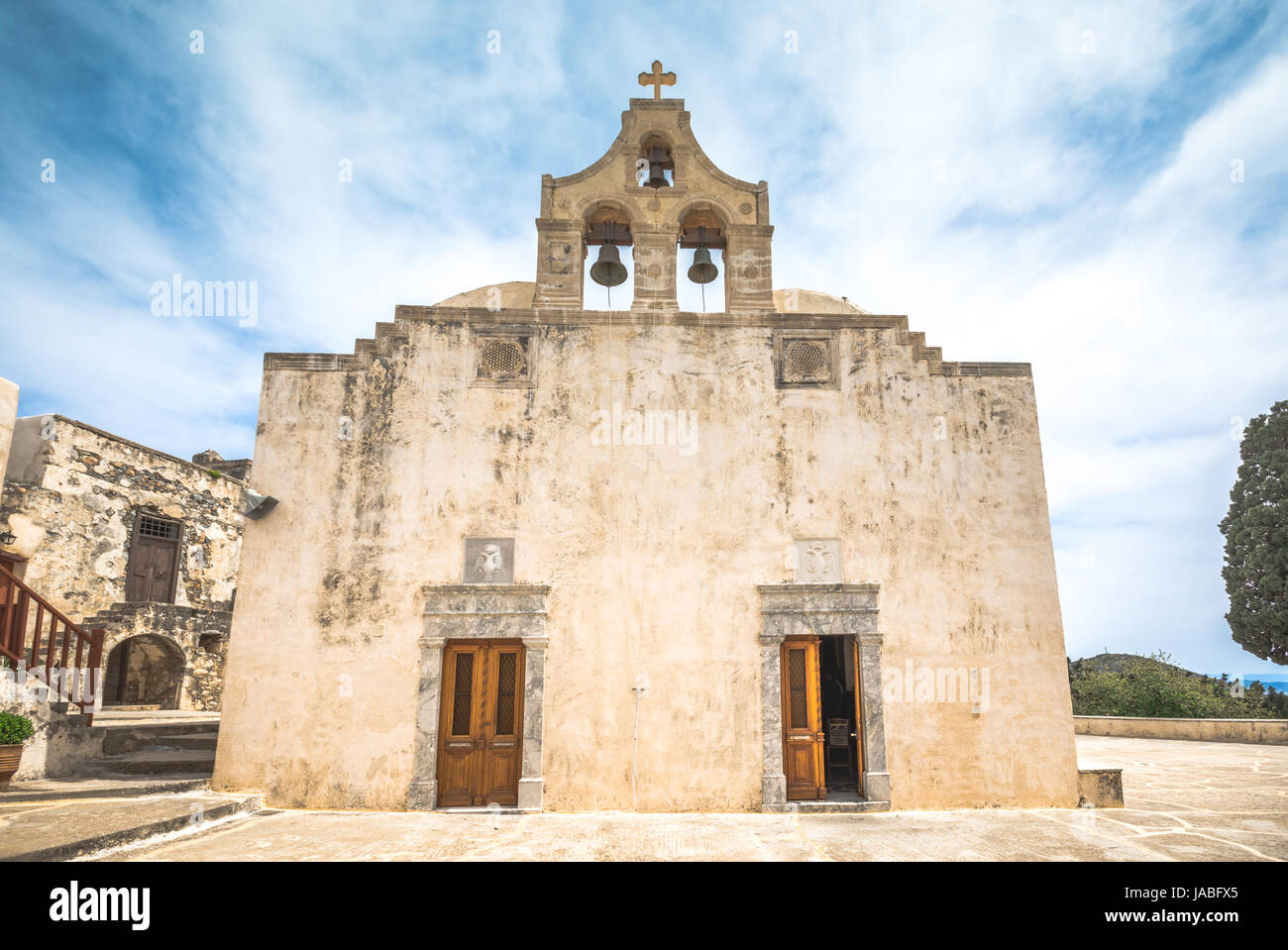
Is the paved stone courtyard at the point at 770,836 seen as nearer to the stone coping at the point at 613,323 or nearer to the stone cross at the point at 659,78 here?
the stone coping at the point at 613,323

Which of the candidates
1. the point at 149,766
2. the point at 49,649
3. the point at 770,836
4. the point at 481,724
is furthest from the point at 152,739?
the point at 770,836

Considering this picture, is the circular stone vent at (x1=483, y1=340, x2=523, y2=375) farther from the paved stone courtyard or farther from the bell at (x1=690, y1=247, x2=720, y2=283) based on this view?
the paved stone courtyard

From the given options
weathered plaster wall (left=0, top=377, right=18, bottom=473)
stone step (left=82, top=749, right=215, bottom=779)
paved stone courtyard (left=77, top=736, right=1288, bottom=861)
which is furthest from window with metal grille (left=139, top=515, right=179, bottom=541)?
paved stone courtyard (left=77, top=736, right=1288, bottom=861)

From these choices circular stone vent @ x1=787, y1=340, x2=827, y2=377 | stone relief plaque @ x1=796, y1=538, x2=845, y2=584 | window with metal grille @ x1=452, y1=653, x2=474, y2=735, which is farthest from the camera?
circular stone vent @ x1=787, y1=340, x2=827, y2=377

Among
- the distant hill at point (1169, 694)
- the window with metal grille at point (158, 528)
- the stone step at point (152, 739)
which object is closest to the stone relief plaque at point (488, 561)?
the stone step at point (152, 739)

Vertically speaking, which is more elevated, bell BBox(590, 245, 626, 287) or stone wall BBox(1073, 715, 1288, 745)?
bell BBox(590, 245, 626, 287)

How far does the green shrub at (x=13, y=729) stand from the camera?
757 centimetres

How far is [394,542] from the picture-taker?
8594mm

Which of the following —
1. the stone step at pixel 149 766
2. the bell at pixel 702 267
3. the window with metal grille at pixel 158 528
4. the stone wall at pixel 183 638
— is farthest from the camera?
the window with metal grille at pixel 158 528

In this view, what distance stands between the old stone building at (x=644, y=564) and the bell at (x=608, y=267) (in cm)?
58

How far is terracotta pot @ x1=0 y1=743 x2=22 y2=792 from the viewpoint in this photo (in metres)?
7.58

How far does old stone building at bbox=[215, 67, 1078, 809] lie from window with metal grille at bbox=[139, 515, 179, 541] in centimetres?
811
